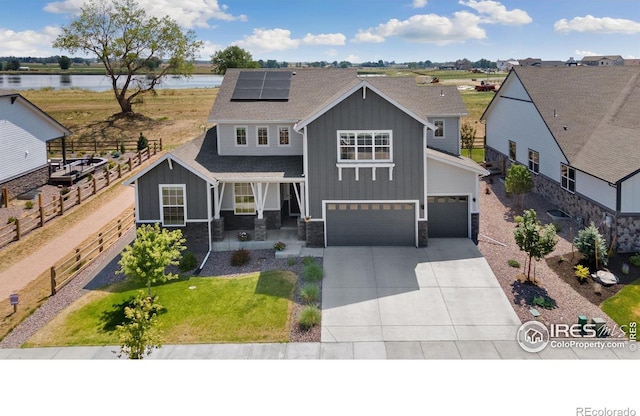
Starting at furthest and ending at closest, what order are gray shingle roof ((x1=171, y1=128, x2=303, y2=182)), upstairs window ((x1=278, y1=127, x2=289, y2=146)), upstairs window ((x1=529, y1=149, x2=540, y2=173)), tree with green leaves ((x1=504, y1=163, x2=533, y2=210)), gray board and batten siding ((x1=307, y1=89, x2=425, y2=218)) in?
1. upstairs window ((x1=529, y1=149, x2=540, y2=173))
2. tree with green leaves ((x1=504, y1=163, x2=533, y2=210))
3. upstairs window ((x1=278, y1=127, x2=289, y2=146))
4. gray shingle roof ((x1=171, y1=128, x2=303, y2=182))
5. gray board and batten siding ((x1=307, y1=89, x2=425, y2=218))

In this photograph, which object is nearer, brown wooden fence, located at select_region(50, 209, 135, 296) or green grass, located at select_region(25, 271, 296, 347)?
green grass, located at select_region(25, 271, 296, 347)

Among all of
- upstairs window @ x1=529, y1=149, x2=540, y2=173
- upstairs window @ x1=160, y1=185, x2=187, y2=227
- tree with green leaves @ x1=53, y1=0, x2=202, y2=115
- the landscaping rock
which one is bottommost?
the landscaping rock

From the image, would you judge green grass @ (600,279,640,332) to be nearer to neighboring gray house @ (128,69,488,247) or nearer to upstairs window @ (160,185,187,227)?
neighboring gray house @ (128,69,488,247)

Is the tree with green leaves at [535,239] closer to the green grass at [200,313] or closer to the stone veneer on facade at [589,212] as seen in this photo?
the stone veneer on facade at [589,212]

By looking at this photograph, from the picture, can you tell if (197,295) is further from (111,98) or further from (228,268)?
(111,98)

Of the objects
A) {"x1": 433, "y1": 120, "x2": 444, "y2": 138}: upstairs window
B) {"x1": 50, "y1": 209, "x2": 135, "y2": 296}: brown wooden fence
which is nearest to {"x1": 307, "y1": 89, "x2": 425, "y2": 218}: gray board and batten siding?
{"x1": 433, "y1": 120, "x2": 444, "y2": 138}: upstairs window

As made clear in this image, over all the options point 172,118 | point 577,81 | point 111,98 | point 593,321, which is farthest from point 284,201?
point 111,98

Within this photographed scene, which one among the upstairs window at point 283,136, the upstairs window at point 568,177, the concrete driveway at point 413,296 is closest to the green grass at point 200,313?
the concrete driveway at point 413,296
